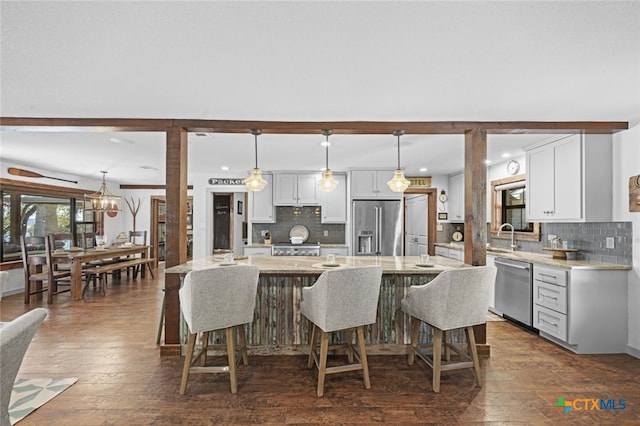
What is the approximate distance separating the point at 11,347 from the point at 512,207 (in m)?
5.65

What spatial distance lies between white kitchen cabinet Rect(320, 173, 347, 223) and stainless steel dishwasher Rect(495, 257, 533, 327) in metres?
2.89

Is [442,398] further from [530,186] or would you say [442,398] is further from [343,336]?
[530,186]

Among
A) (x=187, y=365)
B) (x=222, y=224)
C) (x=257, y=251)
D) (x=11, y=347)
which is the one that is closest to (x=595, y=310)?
(x=187, y=365)

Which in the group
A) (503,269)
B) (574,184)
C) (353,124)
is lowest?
(503,269)

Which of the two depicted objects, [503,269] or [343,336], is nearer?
[343,336]

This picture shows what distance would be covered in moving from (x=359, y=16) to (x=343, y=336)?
2.55 metres

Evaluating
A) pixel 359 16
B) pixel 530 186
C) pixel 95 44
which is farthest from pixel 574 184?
pixel 95 44

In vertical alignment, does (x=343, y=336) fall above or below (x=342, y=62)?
below

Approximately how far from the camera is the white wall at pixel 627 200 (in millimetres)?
3135

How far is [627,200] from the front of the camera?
3.25 m

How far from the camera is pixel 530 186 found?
13.5ft

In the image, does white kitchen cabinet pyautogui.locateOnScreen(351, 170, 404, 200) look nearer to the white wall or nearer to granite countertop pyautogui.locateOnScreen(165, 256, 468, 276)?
granite countertop pyautogui.locateOnScreen(165, 256, 468, 276)

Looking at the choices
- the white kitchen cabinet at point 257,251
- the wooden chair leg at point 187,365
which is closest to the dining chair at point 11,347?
the wooden chair leg at point 187,365

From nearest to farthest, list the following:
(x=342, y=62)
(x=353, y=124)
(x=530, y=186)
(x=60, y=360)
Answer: (x=342, y=62) < (x=60, y=360) < (x=353, y=124) < (x=530, y=186)
